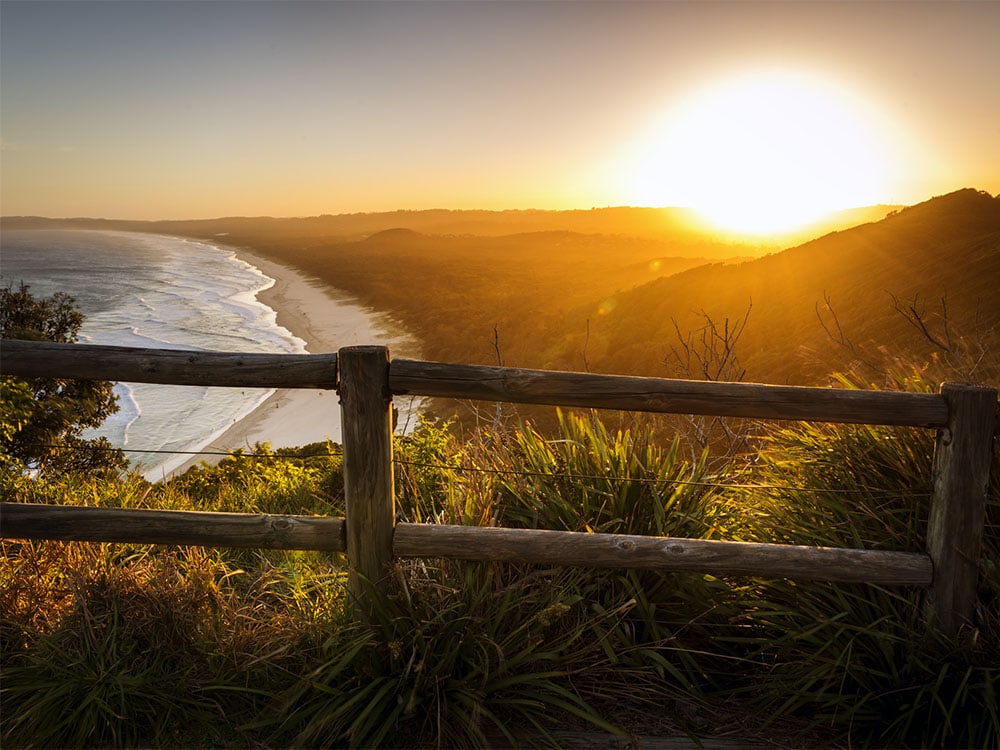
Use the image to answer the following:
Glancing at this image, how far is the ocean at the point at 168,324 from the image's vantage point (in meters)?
23.3

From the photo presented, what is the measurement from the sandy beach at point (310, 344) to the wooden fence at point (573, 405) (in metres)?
0.78

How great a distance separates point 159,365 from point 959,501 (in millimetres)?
3392

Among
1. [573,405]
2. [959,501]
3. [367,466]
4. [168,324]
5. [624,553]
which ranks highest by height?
[573,405]

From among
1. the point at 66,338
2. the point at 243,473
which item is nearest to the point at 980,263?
the point at 243,473

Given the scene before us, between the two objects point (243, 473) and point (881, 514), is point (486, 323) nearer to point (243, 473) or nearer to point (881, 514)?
point (243, 473)

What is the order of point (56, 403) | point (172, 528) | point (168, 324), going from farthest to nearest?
point (168, 324)
point (56, 403)
point (172, 528)

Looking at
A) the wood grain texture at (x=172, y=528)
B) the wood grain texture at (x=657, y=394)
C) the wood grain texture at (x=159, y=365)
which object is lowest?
the wood grain texture at (x=172, y=528)

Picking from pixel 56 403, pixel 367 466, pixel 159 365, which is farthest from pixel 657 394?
pixel 56 403

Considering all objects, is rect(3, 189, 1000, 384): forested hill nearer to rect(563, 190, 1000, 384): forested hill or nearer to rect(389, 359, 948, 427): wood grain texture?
rect(563, 190, 1000, 384): forested hill

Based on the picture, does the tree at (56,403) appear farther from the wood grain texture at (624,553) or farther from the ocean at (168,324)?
the wood grain texture at (624,553)

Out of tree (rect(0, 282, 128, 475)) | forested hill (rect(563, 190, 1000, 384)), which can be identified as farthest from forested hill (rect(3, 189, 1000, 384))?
A: tree (rect(0, 282, 128, 475))

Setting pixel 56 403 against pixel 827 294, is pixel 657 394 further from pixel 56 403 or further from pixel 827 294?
pixel 827 294

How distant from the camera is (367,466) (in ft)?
9.51

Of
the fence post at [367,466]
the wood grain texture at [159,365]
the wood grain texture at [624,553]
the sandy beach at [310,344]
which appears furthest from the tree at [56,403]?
the wood grain texture at [624,553]
